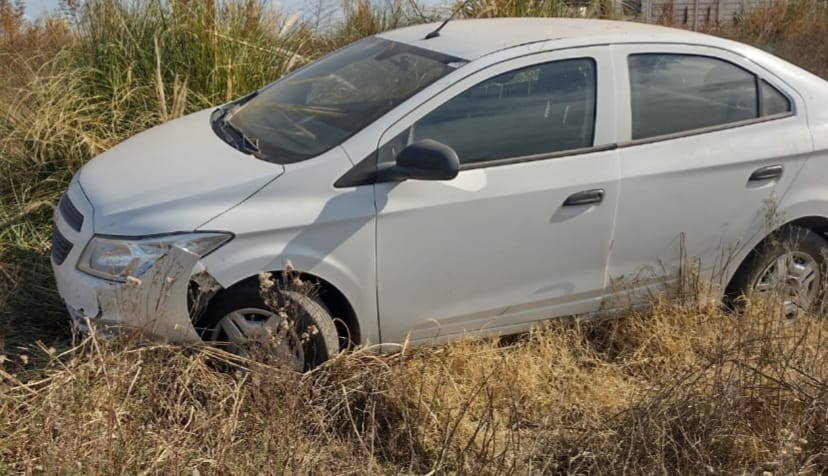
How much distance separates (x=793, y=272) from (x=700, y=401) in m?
1.54

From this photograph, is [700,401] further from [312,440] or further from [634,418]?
[312,440]

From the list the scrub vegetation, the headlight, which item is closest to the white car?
the headlight

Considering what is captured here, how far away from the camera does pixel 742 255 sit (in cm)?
448

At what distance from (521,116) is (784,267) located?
1661 mm

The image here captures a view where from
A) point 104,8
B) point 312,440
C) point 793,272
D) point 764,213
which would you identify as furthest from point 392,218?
point 104,8

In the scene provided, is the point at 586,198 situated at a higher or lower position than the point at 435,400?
higher

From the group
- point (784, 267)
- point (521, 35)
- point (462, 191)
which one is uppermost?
point (521, 35)

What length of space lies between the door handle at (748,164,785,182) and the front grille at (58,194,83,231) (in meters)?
3.15

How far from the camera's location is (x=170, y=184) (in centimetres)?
374

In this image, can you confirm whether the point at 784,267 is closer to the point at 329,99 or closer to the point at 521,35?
the point at 521,35

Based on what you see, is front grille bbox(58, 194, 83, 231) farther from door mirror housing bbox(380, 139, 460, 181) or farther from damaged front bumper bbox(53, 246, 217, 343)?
door mirror housing bbox(380, 139, 460, 181)

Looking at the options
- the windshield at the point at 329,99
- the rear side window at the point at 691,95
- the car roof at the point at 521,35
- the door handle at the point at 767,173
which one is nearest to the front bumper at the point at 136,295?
the windshield at the point at 329,99

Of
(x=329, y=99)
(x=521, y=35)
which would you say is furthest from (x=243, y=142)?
(x=521, y=35)

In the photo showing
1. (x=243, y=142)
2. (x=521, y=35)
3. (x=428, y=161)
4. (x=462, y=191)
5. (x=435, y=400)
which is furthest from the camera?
(x=521, y=35)
